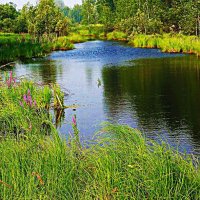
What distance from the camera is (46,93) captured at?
1376cm

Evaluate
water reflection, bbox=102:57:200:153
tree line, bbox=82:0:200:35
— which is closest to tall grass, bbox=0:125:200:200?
water reflection, bbox=102:57:200:153

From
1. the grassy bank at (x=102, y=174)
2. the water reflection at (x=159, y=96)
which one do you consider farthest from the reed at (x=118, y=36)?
the grassy bank at (x=102, y=174)

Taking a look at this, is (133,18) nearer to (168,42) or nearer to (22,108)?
(168,42)

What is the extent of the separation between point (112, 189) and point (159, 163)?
0.72 m

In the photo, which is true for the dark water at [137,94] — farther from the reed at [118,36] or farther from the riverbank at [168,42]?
the reed at [118,36]

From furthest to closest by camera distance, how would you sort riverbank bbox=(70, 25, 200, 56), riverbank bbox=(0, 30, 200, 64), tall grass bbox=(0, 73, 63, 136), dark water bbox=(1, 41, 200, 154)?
riverbank bbox=(70, 25, 200, 56) < riverbank bbox=(0, 30, 200, 64) < dark water bbox=(1, 41, 200, 154) < tall grass bbox=(0, 73, 63, 136)

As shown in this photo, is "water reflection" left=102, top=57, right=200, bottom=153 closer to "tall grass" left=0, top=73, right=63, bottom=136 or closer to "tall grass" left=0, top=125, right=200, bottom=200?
"tall grass" left=0, top=73, right=63, bottom=136

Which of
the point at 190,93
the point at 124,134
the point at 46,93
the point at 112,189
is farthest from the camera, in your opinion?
the point at 190,93

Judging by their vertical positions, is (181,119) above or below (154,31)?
below

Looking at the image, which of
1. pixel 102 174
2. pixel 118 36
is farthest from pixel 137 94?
pixel 118 36

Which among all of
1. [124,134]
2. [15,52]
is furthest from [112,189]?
[15,52]

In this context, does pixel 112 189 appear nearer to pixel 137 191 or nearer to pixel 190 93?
pixel 137 191

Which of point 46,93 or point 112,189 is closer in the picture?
point 112,189

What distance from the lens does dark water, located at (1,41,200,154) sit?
A: 38.5 ft
